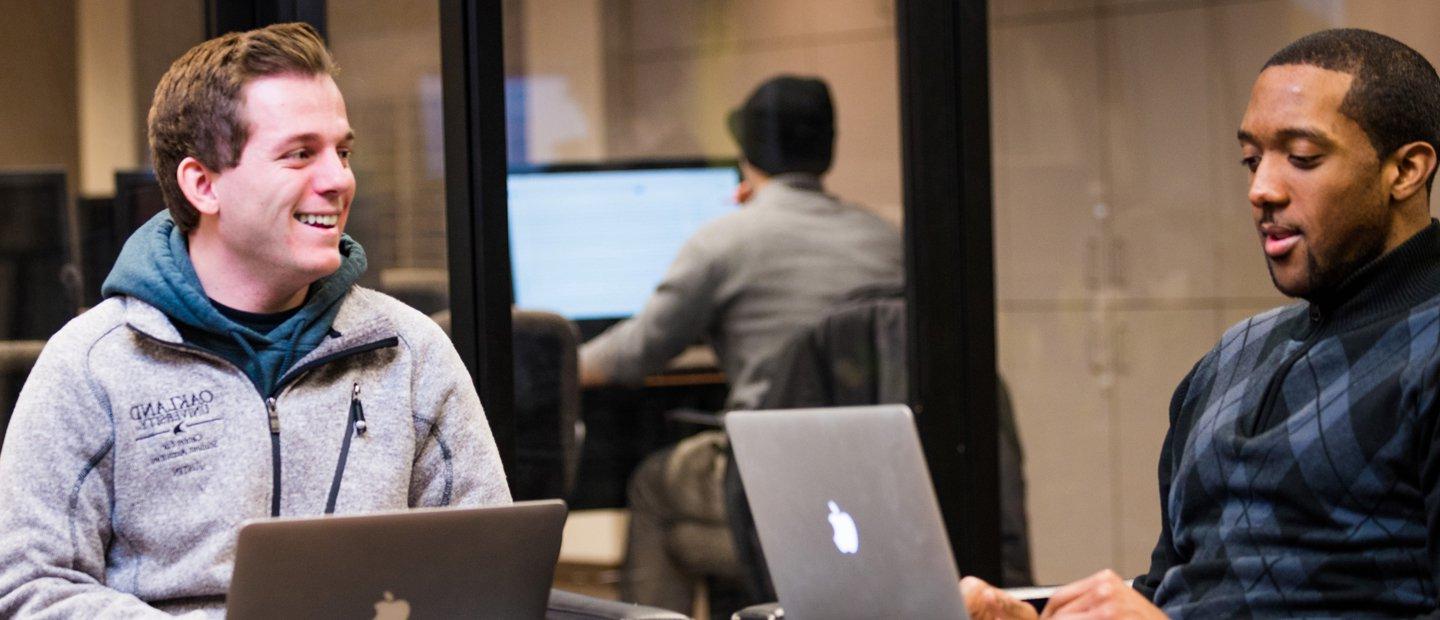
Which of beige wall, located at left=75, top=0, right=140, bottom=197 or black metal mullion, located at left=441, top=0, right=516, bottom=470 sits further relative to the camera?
beige wall, located at left=75, top=0, right=140, bottom=197

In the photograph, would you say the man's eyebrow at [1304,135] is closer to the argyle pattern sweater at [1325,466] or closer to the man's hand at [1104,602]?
the argyle pattern sweater at [1325,466]

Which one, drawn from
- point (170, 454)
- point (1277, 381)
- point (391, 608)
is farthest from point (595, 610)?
point (1277, 381)

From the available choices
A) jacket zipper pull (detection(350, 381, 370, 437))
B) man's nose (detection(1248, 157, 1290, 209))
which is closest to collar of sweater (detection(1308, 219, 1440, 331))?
man's nose (detection(1248, 157, 1290, 209))

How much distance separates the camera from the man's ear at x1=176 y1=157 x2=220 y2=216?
6.82 feet

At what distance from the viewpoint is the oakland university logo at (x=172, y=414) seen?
197cm

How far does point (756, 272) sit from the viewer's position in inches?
145

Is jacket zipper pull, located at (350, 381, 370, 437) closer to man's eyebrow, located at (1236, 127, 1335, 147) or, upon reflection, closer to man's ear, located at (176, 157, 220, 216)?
man's ear, located at (176, 157, 220, 216)

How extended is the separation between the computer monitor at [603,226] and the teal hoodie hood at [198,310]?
4.40 ft

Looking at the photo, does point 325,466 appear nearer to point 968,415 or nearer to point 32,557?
point 32,557

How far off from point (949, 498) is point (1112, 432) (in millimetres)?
794

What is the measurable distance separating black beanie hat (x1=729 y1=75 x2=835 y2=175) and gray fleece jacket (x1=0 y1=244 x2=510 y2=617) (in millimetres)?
1677

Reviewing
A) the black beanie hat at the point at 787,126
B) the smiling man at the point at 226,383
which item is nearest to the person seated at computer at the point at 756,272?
the black beanie hat at the point at 787,126

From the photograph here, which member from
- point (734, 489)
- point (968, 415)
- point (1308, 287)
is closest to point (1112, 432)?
point (968, 415)

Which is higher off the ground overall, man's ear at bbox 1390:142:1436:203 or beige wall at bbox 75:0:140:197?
beige wall at bbox 75:0:140:197
